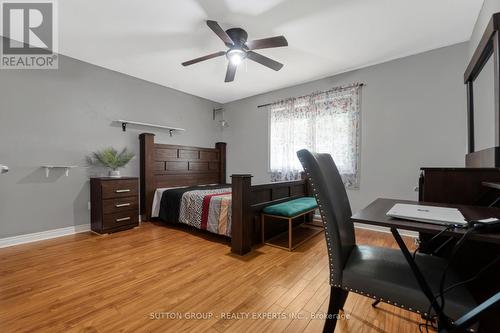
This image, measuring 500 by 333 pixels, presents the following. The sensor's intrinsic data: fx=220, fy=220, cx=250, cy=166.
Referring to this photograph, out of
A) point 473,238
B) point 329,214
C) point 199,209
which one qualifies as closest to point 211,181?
point 199,209

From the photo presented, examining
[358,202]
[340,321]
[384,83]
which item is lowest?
[340,321]

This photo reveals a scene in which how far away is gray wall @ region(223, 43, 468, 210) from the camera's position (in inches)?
107

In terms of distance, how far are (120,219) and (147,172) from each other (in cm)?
86

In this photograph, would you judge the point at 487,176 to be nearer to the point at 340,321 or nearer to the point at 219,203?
the point at 340,321

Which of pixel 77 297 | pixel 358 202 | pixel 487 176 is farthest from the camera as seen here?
pixel 358 202

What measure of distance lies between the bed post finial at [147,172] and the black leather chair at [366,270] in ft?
10.6

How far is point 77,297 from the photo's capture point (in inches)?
63.1

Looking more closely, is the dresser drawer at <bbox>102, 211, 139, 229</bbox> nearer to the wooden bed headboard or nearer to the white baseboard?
the wooden bed headboard

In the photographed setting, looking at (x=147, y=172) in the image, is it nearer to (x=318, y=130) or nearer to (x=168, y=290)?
(x=168, y=290)

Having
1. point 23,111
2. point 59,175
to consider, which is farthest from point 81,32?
point 59,175

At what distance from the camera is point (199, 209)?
9.70ft

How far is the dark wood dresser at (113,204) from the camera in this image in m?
2.96

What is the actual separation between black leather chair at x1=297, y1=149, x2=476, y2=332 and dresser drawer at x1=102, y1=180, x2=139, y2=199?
115 inches

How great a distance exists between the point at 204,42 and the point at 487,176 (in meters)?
2.84
